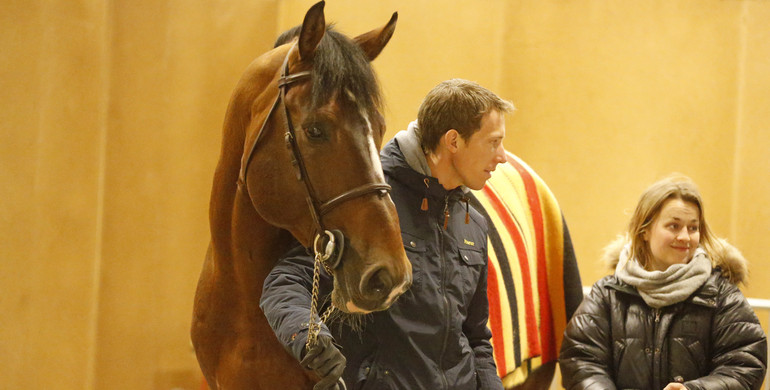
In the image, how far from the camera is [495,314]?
104 inches

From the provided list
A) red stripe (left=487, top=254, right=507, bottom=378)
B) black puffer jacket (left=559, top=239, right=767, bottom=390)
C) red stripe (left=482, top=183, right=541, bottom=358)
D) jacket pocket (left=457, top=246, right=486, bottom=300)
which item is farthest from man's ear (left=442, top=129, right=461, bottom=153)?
black puffer jacket (left=559, top=239, right=767, bottom=390)

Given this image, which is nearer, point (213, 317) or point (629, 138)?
point (213, 317)

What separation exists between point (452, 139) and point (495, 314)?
100 cm

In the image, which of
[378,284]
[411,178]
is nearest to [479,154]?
[411,178]

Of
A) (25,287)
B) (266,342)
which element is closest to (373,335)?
(266,342)

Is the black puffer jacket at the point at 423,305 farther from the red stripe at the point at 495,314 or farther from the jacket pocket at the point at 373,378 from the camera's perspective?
the red stripe at the point at 495,314

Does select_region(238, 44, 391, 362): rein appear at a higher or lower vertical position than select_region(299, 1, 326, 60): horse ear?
lower

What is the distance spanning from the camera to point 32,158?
2930mm

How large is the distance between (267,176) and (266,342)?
0.46 m

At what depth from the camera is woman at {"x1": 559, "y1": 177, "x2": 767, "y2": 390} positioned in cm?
235

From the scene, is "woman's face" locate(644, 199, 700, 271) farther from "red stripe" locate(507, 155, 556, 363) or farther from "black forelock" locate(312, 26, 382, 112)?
"black forelock" locate(312, 26, 382, 112)

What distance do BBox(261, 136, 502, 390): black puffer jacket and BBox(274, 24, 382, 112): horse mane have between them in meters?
0.40

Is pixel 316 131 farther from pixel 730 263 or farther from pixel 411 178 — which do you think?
pixel 730 263

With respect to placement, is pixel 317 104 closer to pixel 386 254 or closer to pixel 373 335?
pixel 386 254
